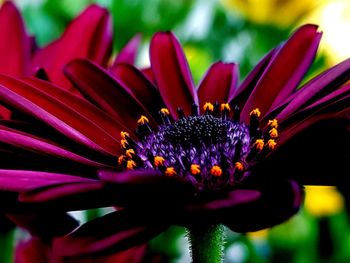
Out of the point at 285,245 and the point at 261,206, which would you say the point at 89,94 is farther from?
the point at 285,245

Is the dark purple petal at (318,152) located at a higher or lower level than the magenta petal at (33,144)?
lower

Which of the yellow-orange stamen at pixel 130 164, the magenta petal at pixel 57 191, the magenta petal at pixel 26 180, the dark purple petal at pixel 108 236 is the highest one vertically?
the yellow-orange stamen at pixel 130 164

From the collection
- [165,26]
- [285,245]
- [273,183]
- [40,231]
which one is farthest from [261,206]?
[165,26]

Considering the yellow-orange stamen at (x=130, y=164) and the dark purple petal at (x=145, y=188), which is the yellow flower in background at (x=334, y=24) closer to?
the yellow-orange stamen at (x=130, y=164)

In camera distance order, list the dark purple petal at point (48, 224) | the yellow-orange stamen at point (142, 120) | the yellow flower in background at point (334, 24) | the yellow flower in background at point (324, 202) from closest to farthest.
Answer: the dark purple petal at point (48, 224)
the yellow-orange stamen at point (142, 120)
the yellow flower in background at point (324, 202)
the yellow flower in background at point (334, 24)

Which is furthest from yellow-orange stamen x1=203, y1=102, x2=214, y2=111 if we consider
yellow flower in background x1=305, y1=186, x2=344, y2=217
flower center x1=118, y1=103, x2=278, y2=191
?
yellow flower in background x1=305, y1=186, x2=344, y2=217

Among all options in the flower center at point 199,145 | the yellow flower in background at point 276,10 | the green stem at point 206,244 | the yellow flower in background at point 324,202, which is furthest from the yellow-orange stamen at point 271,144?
the yellow flower in background at point 276,10
